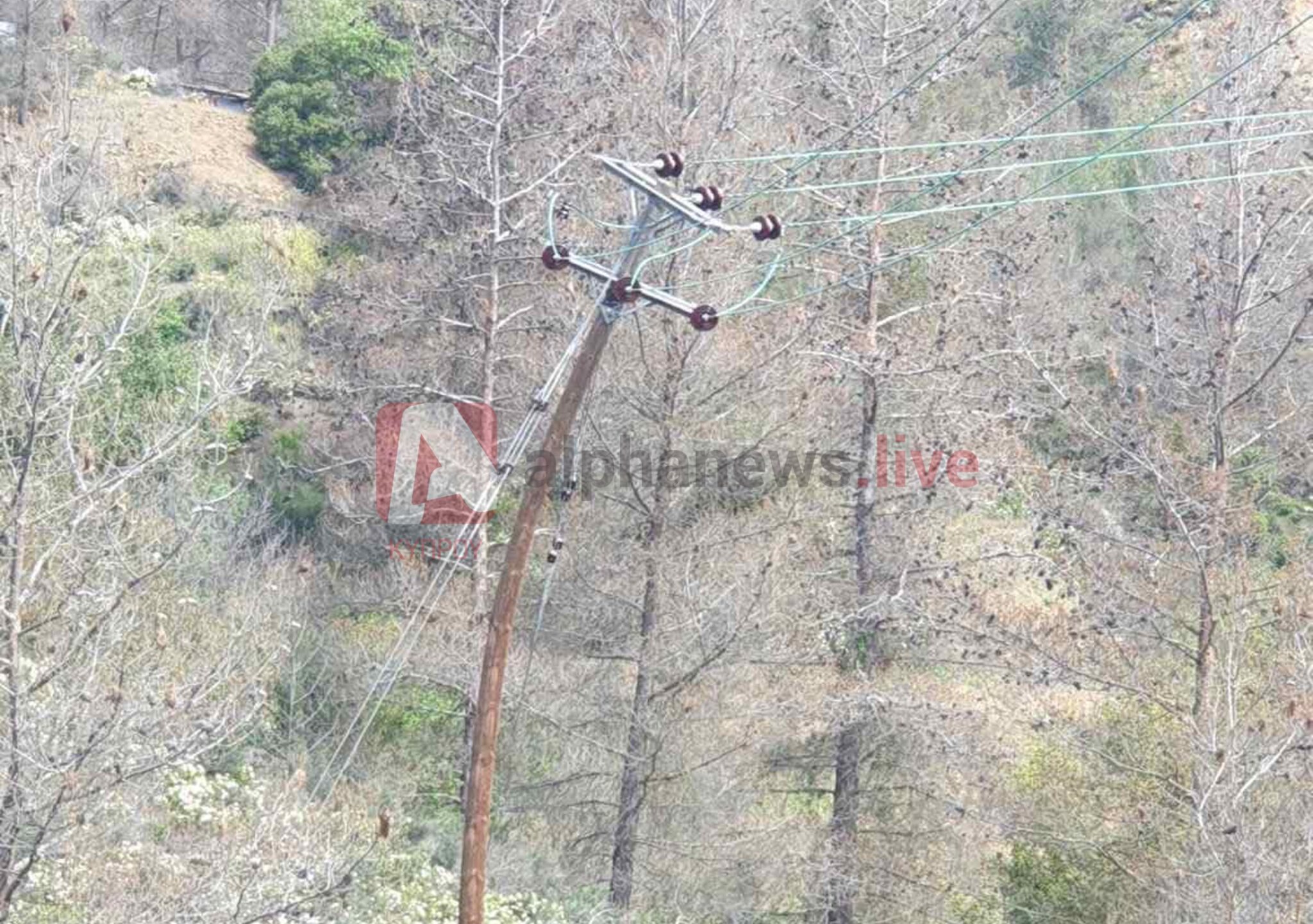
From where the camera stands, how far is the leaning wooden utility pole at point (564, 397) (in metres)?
7.86

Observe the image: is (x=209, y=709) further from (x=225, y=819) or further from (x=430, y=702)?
(x=430, y=702)

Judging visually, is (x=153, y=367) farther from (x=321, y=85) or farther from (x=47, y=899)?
(x=47, y=899)

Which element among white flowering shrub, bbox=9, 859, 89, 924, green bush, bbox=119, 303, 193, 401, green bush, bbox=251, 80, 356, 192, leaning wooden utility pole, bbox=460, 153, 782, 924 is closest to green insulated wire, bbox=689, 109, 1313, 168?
leaning wooden utility pole, bbox=460, 153, 782, 924

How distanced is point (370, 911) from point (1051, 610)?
39.9 ft

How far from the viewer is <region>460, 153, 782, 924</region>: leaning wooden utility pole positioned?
786 centimetres

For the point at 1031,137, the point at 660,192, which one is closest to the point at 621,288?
the point at 660,192

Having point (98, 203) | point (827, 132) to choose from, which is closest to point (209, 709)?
point (98, 203)


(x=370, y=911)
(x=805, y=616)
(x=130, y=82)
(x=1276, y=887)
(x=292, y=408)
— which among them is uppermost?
(x=130, y=82)

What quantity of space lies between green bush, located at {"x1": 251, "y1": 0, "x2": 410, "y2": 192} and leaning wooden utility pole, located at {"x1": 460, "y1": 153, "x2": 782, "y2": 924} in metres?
25.5

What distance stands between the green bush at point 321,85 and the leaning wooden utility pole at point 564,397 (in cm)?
2551

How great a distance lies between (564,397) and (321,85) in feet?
90.3

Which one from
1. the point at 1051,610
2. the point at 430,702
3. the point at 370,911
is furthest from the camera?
the point at 1051,610

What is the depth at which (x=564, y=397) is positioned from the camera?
8.44 m

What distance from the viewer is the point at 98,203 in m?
10.8
